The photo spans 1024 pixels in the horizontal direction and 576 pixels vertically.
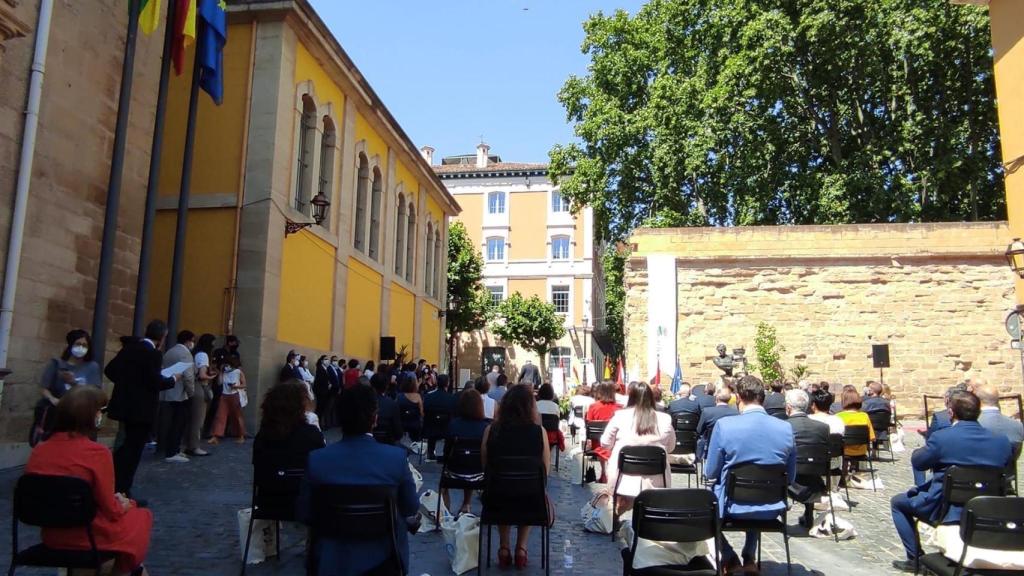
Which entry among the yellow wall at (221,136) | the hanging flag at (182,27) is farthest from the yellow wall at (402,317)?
the hanging flag at (182,27)

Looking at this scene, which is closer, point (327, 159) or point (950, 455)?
point (950, 455)

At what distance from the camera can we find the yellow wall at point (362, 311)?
20156mm

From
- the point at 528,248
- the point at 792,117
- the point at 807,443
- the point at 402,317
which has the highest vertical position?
the point at 792,117

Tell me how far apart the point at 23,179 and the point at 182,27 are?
3.85 metres

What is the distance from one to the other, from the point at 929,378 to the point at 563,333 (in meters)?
25.6

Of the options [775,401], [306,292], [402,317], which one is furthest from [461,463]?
[402,317]

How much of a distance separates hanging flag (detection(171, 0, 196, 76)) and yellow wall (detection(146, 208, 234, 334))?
153 inches

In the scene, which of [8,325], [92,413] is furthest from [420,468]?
[92,413]

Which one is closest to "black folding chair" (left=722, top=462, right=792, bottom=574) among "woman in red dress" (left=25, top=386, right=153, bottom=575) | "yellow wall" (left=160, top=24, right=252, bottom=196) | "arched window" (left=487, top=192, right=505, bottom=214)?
"woman in red dress" (left=25, top=386, right=153, bottom=575)

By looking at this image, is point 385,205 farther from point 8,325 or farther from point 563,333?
point 563,333

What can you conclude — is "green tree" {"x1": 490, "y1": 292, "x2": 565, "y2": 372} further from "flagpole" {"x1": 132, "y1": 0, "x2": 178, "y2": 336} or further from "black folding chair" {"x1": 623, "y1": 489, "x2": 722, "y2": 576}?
"black folding chair" {"x1": 623, "y1": 489, "x2": 722, "y2": 576}

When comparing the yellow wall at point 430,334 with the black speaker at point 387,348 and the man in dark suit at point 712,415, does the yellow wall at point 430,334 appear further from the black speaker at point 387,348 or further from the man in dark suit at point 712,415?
the man in dark suit at point 712,415

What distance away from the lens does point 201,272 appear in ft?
49.3

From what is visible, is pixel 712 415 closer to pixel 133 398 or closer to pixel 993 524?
pixel 993 524
